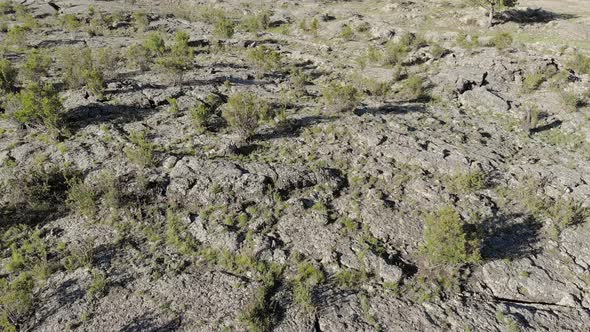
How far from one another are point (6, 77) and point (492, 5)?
3844 cm

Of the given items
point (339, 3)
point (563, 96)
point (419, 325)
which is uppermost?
point (339, 3)

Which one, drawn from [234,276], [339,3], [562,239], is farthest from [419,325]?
[339,3]

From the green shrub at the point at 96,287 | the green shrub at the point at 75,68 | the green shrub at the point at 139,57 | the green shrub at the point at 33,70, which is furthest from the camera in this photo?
the green shrub at the point at 139,57

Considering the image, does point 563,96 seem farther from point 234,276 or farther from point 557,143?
point 234,276

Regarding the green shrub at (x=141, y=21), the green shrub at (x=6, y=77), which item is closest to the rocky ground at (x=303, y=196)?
the green shrub at (x=6, y=77)

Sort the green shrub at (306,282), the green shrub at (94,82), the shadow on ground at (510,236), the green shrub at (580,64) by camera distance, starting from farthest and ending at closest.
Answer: the green shrub at (580,64), the green shrub at (94,82), the shadow on ground at (510,236), the green shrub at (306,282)

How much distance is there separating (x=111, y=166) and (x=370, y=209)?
37.4 feet

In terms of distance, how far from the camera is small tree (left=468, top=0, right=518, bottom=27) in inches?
1225

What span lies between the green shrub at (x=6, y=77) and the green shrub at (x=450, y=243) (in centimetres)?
2369

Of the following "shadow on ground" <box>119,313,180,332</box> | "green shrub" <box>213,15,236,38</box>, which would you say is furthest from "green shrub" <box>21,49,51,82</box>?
"shadow on ground" <box>119,313,180,332</box>

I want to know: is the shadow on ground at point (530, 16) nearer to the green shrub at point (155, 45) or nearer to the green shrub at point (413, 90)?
the green shrub at point (413, 90)

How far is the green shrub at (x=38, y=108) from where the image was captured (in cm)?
1620

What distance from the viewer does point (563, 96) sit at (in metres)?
19.5

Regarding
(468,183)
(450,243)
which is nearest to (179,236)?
(450,243)
